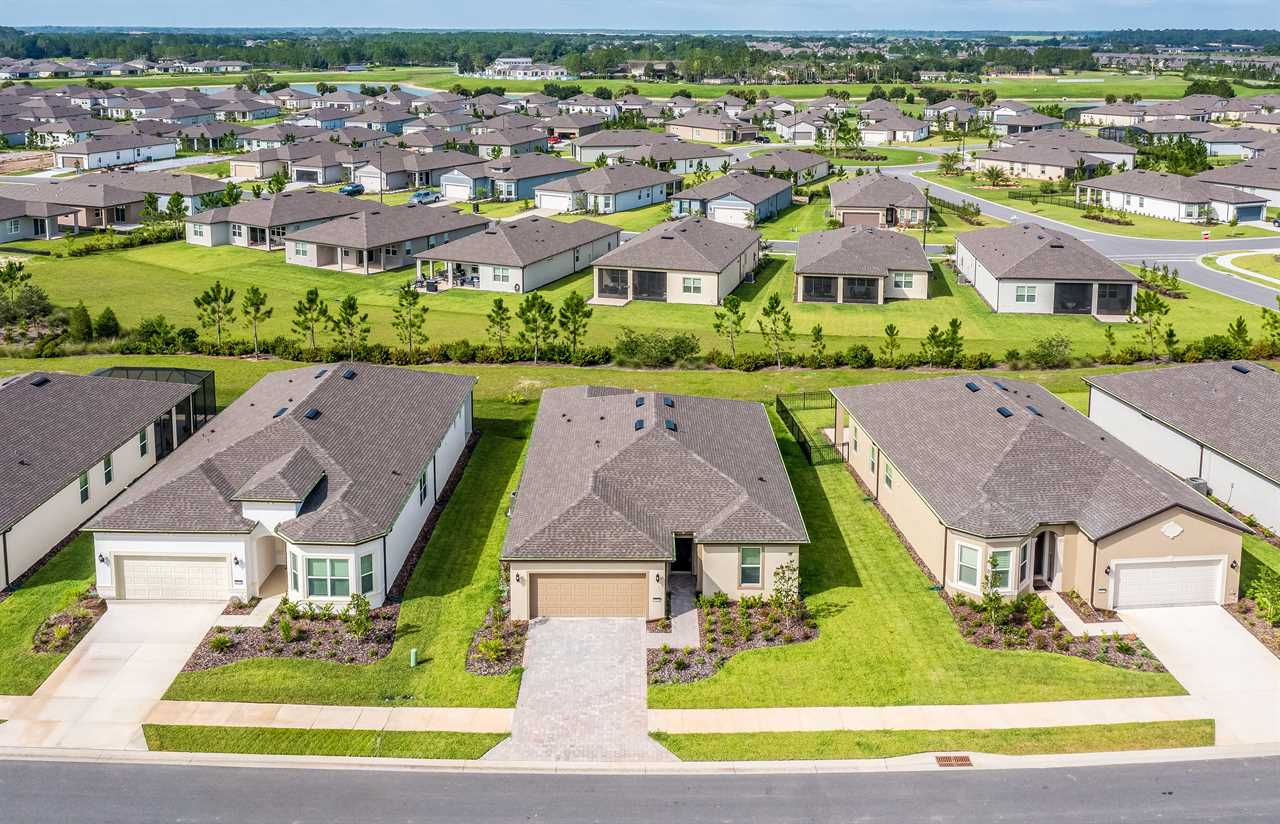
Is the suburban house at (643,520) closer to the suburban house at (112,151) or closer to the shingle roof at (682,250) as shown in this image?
the shingle roof at (682,250)

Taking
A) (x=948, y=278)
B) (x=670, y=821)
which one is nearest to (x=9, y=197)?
(x=948, y=278)

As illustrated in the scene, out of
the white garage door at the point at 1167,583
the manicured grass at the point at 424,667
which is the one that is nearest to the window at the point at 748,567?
the manicured grass at the point at 424,667

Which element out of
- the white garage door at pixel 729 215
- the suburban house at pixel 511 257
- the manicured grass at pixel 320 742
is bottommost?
the manicured grass at pixel 320 742

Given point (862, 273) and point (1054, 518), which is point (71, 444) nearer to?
point (1054, 518)

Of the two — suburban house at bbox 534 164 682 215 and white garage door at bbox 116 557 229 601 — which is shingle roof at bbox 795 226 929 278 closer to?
suburban house at bbox 534 164 682 215

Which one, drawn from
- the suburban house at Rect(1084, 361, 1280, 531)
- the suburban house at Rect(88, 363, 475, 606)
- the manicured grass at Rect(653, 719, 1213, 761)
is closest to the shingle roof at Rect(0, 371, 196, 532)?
the suburban house at Rect(88, 363, 475, 606)

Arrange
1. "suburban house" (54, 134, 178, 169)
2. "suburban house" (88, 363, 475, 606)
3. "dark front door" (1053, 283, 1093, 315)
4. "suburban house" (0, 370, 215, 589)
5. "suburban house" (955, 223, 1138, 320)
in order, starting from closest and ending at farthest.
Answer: "suburban house" (88, 363, 475, 606) → "suburban house" (0, 370, 215, 589) → "suburban house" (955, 223, 1138, 320) → "dark front door" (1053, 283, 1093, 315) → "suburban house" (54, 134, 178, 169)
